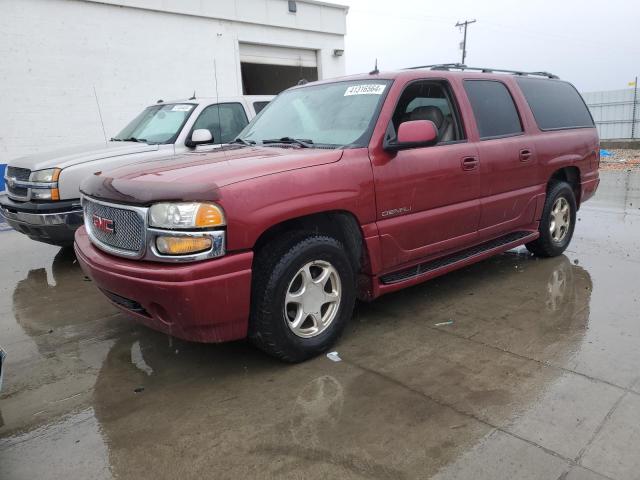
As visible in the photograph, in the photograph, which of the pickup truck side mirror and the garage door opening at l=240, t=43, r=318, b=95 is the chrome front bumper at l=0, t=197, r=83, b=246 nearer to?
the pickup truck side mirror

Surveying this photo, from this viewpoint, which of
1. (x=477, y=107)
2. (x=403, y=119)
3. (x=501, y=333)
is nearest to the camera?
(x=501, y=333)

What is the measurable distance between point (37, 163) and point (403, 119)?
4037 millimetres

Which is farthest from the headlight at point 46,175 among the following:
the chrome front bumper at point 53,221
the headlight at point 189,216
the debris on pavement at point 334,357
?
the debris on pavement at point 334,357

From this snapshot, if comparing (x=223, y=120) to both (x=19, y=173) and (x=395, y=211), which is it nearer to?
(x=19, y=173)

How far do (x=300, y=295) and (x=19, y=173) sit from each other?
168 inches

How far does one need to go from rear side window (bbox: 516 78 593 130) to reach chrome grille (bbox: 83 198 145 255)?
3951mm

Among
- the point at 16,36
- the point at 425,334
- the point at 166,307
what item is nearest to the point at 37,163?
the point at 166,307

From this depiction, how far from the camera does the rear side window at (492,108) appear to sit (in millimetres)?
4430

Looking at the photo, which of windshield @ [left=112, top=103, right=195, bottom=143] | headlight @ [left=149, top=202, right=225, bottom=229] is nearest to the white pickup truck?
windshield @ [left=112, top=103, right=195, bottom=143]

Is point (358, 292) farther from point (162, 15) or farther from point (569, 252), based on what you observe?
point (162, 15)

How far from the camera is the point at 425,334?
371 centimetres

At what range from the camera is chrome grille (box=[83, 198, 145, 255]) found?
2.91m

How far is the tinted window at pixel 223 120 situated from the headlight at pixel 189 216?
3.89 meters

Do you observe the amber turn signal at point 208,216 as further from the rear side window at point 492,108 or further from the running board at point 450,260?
the rear side window at point 492,108
